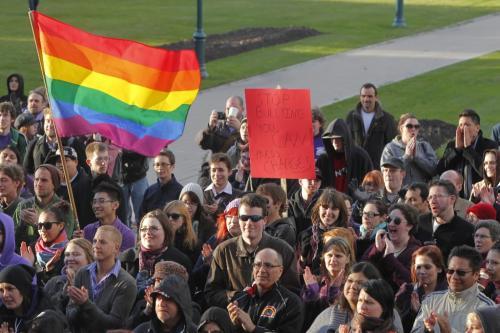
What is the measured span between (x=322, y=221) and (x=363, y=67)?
59.5 ft

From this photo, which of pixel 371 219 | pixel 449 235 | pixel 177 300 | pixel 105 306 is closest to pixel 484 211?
pixel 449 235

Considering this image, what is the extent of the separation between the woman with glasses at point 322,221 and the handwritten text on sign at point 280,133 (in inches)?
36.2

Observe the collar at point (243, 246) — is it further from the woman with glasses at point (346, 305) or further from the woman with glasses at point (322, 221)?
the woman with glasses at point (346, 305)

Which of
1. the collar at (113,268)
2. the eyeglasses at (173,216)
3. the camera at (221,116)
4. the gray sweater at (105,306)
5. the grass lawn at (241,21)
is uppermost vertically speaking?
the grass lawn at (241,21)

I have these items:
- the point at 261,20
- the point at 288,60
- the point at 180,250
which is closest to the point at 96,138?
the point at 180,250

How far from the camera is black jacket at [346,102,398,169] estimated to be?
60.0 ft

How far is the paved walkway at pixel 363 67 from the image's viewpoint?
2708 cm

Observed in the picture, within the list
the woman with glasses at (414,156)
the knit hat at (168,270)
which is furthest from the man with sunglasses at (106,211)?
the woman with glasses at (414,156)

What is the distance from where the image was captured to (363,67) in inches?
1223

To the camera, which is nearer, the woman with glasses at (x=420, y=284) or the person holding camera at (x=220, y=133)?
the woman with glasses at (x=420, y=284)

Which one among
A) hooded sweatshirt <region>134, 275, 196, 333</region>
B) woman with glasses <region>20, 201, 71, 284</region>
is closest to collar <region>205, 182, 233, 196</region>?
woman with glasses <region>20, 201, 71, 284</region>

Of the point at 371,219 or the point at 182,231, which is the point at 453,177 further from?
the point at 182,231

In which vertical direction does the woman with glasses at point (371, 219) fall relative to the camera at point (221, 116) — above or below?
below

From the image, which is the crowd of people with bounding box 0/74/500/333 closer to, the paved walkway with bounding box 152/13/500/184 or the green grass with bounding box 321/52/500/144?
the paved walkway with bounding box 152/13/500/184
